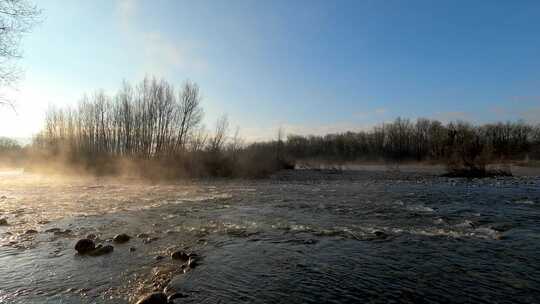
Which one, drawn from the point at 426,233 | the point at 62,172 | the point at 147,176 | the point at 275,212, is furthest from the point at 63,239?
the point at 62,172

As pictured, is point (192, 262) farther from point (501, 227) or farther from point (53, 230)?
point (501, 227)

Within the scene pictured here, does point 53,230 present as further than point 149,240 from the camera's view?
Yes

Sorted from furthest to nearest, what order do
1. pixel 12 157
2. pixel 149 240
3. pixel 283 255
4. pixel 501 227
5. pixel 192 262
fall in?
pixel 12 157
pixel 501 227
pixel 149 240
pixel 283 255
pixel 192 262

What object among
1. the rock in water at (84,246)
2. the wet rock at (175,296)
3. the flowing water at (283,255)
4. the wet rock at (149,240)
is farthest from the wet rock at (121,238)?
the wet rock at (175,296)

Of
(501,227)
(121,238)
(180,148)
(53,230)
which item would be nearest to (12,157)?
(180,148)

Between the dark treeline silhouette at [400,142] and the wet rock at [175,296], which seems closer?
the wet rock at [175,296]

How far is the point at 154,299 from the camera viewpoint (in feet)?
16.8

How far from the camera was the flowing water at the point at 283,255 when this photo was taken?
18.6 feet

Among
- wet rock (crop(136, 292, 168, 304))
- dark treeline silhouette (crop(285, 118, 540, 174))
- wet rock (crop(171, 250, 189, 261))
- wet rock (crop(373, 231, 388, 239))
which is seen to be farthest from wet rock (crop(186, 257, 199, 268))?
dark treeline silhouette (crop(285, 118, 540, 174))

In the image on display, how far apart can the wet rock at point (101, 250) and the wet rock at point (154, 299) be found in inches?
131

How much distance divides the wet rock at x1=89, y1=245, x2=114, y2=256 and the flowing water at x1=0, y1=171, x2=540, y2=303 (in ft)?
0.50

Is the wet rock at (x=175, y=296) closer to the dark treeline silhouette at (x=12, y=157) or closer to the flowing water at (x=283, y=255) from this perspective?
the flowing water at (x=283, y=255)

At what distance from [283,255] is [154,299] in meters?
3.32

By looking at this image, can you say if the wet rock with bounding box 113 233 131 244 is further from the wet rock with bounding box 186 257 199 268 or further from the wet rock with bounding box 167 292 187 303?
the wet rock with bounding box 167 292 187 303
